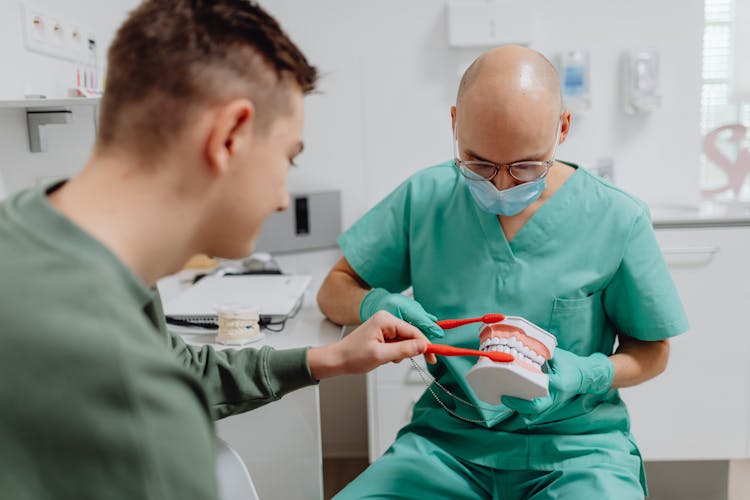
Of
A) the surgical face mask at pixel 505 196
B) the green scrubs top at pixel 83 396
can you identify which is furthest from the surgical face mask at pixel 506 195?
the green scrubs top at pixel 83 396

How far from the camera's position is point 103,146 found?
703 millimetres

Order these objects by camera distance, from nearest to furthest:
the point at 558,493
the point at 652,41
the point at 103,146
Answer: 1. the point at 103,146
2. the point at 558,493
3. the point at 652,41

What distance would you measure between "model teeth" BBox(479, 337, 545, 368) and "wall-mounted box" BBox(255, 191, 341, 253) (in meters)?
1.51

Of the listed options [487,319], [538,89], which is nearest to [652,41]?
[538,89]

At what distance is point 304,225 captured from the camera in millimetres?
2539

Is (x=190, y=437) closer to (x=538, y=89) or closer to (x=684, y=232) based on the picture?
(x=538, y=89)

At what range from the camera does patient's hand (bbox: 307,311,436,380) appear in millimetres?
1089

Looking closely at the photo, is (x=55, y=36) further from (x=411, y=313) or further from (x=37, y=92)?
(x=411, y=313)

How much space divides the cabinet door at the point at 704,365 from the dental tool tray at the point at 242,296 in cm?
107

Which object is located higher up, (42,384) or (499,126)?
(499,126)

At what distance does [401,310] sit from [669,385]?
4.00ft

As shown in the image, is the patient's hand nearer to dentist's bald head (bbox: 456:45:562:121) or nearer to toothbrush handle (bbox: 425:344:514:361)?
toothbrush handle (bbox: 425:344:514:361)

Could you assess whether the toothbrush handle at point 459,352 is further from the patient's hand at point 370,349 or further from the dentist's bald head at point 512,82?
the dentist's bald head at point 512,82

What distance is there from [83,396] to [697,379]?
76.8 inches
